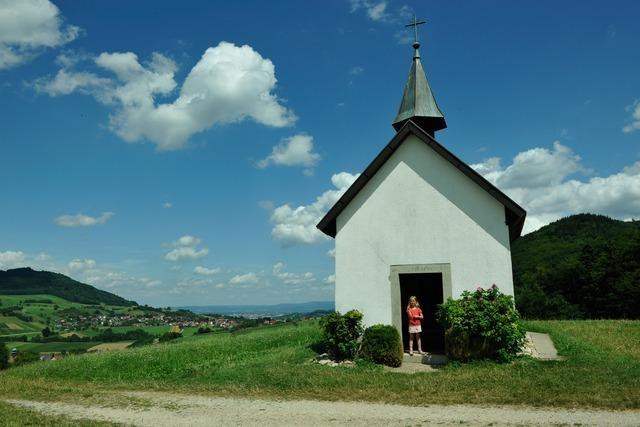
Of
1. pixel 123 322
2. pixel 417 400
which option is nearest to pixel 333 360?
pixel 417 400

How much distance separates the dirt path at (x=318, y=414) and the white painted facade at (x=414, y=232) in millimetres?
5826

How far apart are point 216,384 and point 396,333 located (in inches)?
206

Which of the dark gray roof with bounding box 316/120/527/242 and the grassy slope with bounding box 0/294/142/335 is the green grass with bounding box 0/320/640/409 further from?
the grassy slope with bounding box 0/294/142/335

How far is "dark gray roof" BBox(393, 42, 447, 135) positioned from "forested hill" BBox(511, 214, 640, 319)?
3872 cm

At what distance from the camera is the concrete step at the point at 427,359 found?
13.7 metres

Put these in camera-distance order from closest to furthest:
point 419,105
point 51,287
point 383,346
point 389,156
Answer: point 383,346
point 389,156
point 419,105
point 51,287

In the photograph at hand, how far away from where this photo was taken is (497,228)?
1419cm

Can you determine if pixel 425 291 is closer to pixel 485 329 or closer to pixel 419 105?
pixel 485 329

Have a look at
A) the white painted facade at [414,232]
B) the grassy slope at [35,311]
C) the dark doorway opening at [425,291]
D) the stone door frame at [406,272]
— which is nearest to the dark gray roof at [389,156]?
the white painted facade at [414,232]

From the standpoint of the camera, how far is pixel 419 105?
17.6 m

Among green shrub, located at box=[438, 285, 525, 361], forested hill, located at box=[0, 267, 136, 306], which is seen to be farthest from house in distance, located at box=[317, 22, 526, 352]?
forested hill, located at box=[0, 267, 136, 306]

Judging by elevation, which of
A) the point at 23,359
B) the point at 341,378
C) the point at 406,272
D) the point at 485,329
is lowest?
the point at 23,359

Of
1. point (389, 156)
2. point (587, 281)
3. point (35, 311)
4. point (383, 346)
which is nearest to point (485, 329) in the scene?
point (383, 346)

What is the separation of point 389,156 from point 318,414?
9.25 meters
